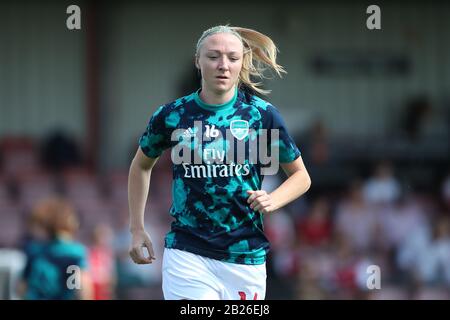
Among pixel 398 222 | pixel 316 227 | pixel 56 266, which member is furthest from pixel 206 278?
pixel 398 222

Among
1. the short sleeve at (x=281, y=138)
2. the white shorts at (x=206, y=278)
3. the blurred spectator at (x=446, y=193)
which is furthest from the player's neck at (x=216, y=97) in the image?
the blurred spectator at (x=446, y=193)

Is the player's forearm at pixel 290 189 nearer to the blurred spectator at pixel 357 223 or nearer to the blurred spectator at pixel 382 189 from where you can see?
the blurred spectator at pixel 357 223

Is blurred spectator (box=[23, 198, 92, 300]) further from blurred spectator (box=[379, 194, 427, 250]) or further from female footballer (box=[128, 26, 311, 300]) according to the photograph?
blurred spectator (box=[379, 194, 427, 250])

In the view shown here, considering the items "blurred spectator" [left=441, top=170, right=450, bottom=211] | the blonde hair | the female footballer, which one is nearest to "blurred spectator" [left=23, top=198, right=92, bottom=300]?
the female footballer

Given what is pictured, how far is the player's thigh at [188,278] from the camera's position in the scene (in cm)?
543

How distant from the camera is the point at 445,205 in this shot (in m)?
15.1

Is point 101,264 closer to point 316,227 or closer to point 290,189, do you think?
point 316,227

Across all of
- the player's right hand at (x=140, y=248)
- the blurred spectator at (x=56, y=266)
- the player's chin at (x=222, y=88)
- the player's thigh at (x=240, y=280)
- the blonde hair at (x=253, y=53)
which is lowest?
the blurred spectator at (x=56, y=266)

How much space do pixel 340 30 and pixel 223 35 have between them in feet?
41.3

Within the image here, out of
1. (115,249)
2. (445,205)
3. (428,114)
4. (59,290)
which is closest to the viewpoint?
(59,290)

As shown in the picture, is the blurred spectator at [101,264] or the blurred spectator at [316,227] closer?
the blurred spectator at [101,264]

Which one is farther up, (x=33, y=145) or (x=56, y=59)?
(x=56, y=59)
